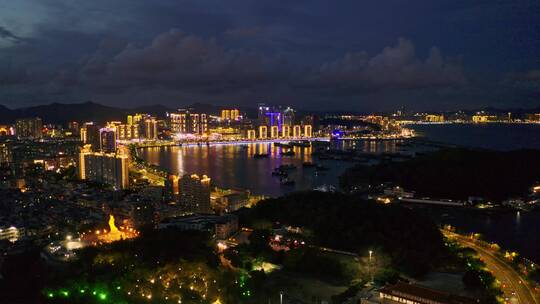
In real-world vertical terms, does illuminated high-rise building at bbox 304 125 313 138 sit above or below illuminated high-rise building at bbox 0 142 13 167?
above

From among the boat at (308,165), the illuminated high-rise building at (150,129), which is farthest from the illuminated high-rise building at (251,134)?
the boat at (308,165)

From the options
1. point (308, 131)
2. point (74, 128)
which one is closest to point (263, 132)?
point (308, 131)

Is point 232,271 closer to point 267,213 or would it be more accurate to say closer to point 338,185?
point 267,213

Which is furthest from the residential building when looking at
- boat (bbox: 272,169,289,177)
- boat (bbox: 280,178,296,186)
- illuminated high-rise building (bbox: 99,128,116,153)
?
illuminated high-rise building (bbox: 99,128,116,153)

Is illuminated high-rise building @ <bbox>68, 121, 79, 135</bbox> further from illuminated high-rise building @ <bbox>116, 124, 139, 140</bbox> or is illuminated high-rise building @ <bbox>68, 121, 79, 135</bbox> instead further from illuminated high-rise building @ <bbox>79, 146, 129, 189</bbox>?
illuminated high-rise building @ <bbox>79, 146, 129, 189</bbox>

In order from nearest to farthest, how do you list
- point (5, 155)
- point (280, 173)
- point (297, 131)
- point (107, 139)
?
point (280, 173) → point (5, 155) → point (107, 139) → point (297, 131)

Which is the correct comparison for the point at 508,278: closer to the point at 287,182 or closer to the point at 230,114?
the point at 287,182
